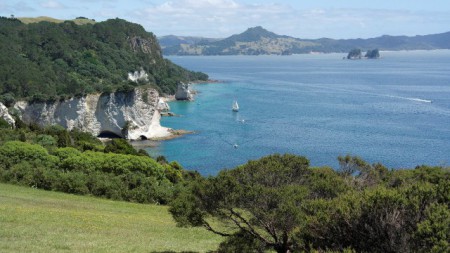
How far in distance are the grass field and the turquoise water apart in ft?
94.3

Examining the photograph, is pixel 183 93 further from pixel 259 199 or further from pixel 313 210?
pixel 313 210

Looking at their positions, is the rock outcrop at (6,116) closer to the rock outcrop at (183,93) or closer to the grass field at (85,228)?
the grass field at (85,228)

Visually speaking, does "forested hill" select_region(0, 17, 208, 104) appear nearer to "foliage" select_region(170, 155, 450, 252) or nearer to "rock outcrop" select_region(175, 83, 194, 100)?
"rock outcrop" select_region(175, 83, 194, 100)

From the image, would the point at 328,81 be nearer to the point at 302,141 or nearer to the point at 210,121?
Result: the point at 210,121

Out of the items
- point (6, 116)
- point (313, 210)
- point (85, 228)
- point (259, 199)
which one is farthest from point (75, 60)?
point (313, 210)

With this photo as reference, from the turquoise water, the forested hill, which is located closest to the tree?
the turquoise water

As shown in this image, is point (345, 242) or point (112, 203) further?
point (112, 203)

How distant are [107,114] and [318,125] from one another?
31289 millimetres

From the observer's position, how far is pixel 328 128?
7512cm

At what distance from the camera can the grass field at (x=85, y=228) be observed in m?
14.7

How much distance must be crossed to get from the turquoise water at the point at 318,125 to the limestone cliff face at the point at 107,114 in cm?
665

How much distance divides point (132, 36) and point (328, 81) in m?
55.8

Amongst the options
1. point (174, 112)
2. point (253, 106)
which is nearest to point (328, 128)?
point (253, 106)

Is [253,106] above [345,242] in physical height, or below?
below
